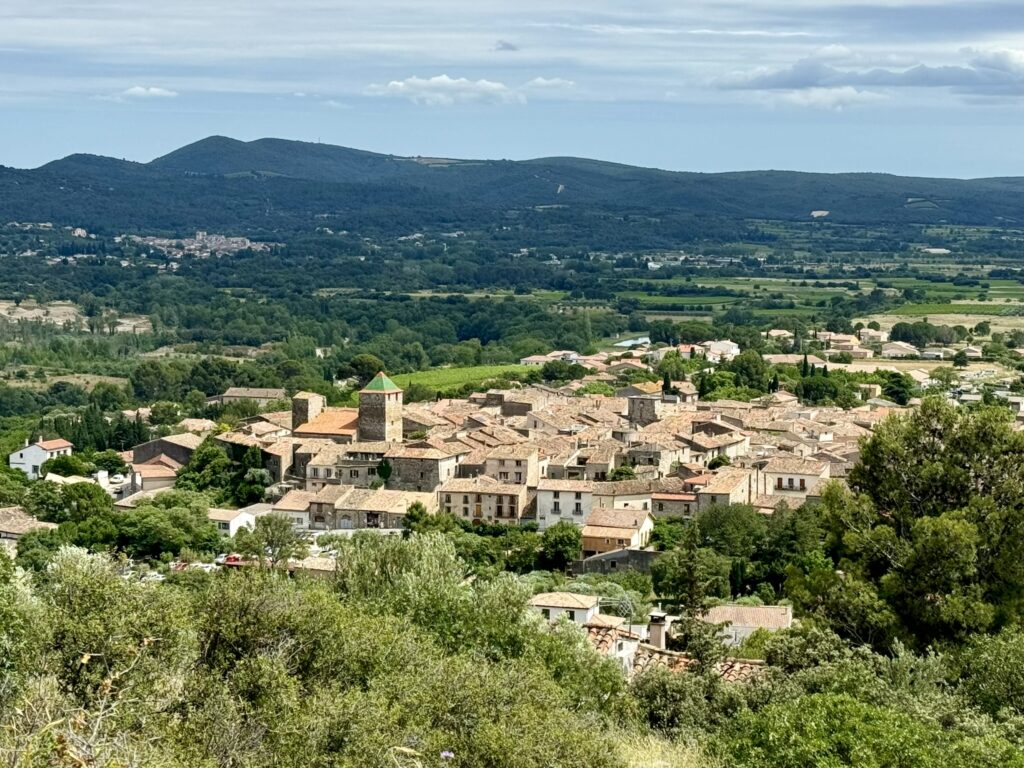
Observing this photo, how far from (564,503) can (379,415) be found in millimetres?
7772

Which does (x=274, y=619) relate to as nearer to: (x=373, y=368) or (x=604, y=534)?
(x=604, y=534)

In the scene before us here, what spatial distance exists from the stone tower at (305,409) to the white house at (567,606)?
22064 millimetres

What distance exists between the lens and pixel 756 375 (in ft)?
215

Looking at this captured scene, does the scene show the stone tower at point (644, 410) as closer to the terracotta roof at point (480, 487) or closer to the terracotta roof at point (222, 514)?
the terracotta roof at point (480, 487)

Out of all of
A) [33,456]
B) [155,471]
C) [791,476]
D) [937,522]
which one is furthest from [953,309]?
[937,522]

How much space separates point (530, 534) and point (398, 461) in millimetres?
5882

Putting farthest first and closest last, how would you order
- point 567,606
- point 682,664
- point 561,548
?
point 561,548, point 567,606, point 682,664

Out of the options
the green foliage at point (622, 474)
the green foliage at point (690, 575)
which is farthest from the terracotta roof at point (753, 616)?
the green foliage at point (622, 474)

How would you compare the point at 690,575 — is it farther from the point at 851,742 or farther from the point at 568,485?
the point at 851,742

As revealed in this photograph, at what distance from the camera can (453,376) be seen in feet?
249

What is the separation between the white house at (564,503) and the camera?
41469 mm

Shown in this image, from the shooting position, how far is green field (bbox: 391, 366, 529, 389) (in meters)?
70.4

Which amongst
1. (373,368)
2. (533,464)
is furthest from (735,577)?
(373,368)

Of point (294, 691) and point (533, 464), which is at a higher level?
point (294, 691)
